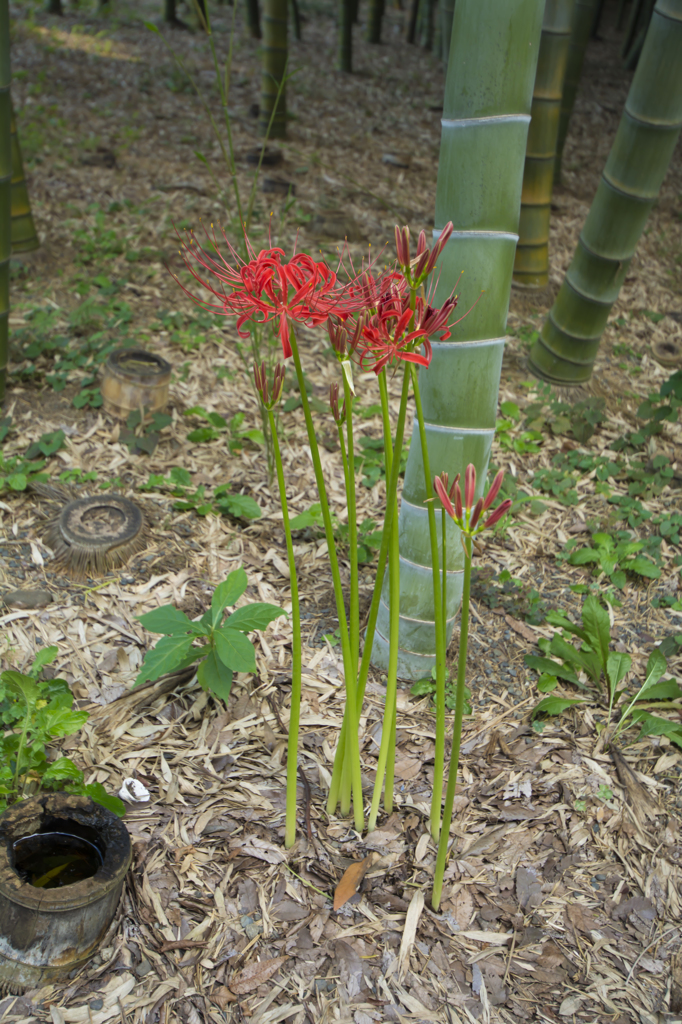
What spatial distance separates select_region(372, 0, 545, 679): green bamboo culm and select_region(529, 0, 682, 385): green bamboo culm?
1.54 metres

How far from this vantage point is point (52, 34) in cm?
840

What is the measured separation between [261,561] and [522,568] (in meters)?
0.90

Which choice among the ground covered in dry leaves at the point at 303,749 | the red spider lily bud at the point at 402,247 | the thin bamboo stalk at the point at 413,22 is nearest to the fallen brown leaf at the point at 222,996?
the ground covered in dry leaves at the point at 303,749

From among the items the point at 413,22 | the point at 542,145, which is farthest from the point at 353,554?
the point at 413,22

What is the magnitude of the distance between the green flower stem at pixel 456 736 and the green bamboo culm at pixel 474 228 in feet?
1.54

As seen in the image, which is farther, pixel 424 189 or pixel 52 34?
pixel 52 34

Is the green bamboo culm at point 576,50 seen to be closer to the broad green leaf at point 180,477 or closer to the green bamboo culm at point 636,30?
the broad green leaf at point 180,477

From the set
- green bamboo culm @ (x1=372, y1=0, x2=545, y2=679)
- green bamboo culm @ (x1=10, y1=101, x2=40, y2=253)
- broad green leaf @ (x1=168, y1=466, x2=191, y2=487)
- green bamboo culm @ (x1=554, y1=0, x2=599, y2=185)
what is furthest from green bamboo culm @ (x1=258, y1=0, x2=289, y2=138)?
green bamboo culm @ (x1=372, y1=0, x2=545, y2=679)

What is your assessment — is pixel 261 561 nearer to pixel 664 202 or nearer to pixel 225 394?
pixel 225 394

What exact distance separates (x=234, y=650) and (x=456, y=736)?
61cm

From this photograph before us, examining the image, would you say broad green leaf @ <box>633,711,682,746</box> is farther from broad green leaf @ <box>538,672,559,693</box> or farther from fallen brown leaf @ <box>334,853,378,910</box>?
fallen brown leaf @ <box>334,853,378,910</box>

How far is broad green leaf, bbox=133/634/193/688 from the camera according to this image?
1644 millimetres

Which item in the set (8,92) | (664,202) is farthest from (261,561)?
(664,202)

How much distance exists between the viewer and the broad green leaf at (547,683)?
200 centimetres
